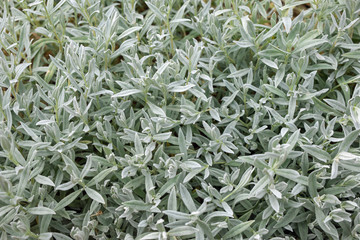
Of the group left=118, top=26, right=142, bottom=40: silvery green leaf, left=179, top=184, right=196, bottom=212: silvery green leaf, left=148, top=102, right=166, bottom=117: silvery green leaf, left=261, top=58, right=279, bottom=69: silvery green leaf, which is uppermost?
left=118, top=26, right=142, bottom=40: silvery green leaf

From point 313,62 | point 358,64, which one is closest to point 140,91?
point 313,62

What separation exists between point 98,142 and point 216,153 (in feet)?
1.99

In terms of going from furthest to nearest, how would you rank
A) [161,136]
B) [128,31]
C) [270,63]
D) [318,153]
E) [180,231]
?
1. [128,31]
2. [270,63]
3. [161,136]
4. [318,153]
5. [180,231]

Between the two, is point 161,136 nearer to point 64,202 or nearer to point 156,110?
point 156,110

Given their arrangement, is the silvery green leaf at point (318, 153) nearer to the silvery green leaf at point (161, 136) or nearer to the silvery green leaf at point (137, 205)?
the silvery green leaf at point (161, 136)

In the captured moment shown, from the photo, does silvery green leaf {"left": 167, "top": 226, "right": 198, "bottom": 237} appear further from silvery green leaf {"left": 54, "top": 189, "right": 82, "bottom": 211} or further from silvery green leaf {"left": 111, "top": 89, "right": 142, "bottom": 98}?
silvery green leaf {"left": 111, "top": 89, "right": 142, "bottom": 98}

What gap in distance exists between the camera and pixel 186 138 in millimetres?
1943

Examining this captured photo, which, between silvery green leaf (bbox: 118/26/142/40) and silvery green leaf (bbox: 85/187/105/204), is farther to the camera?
silvery green leaf (bbox: 118/26/142/40)

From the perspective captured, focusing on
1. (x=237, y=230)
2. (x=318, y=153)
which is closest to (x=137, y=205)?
(x=237, y=230)

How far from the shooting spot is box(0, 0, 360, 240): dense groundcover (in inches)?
68.2

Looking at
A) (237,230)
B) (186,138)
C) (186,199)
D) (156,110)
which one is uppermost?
(156,110)

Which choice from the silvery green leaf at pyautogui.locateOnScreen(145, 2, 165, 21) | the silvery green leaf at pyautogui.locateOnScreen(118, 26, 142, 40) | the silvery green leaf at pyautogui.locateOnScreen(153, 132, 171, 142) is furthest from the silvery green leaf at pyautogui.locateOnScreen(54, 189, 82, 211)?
the silvery green leaf at pyautogui.locateOnScreen(145, 2, 165, 21)

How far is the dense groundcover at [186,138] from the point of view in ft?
5.68

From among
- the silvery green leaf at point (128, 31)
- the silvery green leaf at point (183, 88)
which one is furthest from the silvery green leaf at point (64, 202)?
the silvery green leaf at point (128, 31)
